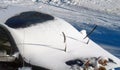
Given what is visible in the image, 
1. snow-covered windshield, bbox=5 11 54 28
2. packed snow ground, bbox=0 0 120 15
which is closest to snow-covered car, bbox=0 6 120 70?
snow-covered windshield, bbox=5 11 54 28

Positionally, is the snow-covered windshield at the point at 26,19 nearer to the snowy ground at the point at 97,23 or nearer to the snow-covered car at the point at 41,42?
the snow-covered car at the point at 41,42

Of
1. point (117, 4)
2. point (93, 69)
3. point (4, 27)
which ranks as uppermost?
point (4, 27)

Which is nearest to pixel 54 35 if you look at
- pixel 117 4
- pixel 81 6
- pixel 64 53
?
pixel 64 53

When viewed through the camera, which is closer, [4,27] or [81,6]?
[4,27]

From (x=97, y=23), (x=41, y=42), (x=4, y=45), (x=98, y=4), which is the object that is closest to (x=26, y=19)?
(x=4, y=45)

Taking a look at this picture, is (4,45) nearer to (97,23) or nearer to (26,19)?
(26,19)

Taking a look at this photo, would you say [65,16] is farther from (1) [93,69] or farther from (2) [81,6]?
(1) [93,69]

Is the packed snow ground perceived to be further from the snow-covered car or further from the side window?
the side window
